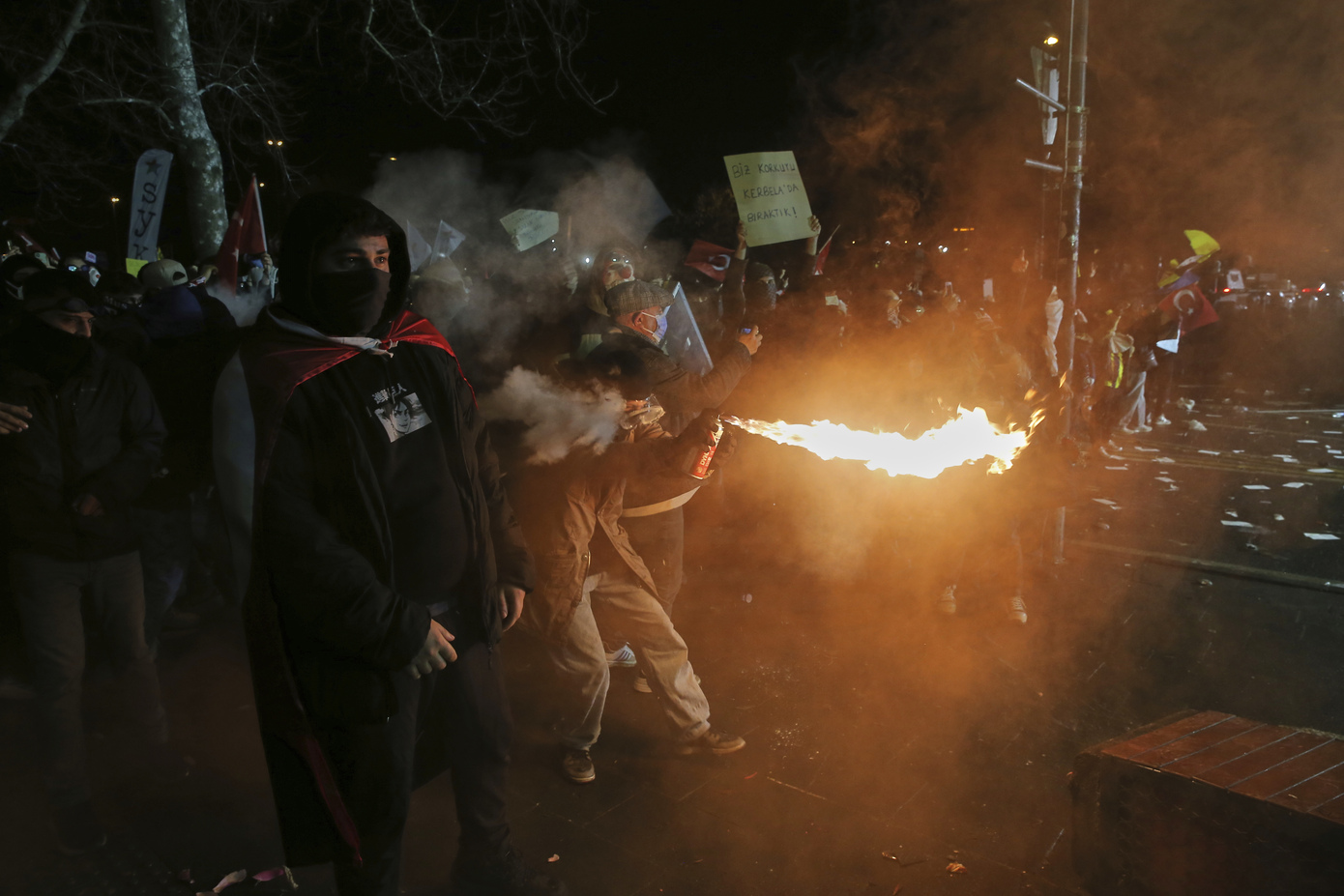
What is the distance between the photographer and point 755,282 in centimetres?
743

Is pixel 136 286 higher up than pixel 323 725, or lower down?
higher up

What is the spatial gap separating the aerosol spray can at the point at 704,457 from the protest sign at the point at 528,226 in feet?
9.38

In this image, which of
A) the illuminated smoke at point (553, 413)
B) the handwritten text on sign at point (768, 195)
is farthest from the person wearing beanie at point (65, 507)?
the handwritten text on sign at point (768, 195)

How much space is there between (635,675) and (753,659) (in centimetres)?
72

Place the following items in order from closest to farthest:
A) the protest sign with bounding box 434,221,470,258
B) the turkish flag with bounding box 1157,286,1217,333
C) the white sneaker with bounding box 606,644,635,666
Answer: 1. the white sneaker with bounding box 606,644,635,666
2. the protest sign with bounding box 434,221,470,258
3. the turkish flag with bounding box 1157,286,1217,333

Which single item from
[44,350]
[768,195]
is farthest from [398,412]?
[768,195]

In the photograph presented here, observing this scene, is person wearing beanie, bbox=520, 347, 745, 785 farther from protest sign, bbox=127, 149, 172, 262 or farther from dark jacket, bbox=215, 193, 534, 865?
protest sign, bbox=127, 149, 172, 262

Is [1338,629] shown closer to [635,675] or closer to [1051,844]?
[1051,844]

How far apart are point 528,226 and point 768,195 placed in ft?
7.71

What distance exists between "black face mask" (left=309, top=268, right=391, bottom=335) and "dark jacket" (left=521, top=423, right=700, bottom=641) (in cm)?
125

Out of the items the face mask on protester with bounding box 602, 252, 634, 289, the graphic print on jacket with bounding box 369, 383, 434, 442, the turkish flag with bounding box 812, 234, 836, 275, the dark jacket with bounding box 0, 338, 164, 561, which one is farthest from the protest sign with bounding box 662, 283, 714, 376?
the turkish flag with bounding box 812, 234, 836, 275

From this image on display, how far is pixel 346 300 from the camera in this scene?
220 centimetres

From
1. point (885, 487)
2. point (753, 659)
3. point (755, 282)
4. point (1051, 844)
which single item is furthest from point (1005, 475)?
point (755, 282)

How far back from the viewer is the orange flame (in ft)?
14.8
